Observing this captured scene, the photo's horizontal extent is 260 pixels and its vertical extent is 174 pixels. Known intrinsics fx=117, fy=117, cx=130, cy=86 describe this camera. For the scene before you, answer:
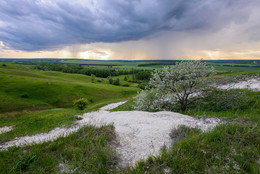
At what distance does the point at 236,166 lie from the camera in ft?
12.4

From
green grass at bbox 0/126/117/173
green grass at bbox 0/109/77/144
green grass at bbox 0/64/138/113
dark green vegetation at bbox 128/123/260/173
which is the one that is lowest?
green grass at bbox 0/64/138/113

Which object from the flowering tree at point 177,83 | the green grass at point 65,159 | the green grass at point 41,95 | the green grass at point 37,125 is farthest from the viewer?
the green grass at point 41,95

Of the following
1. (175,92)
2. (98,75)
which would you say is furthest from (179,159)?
(98,75)

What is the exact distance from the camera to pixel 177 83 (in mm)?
14477

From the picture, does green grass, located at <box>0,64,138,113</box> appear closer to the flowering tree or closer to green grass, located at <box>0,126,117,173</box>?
the flowering tree

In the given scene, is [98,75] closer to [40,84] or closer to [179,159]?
[40,84]

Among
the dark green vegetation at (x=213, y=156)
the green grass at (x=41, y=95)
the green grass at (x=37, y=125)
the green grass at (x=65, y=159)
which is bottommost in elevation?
the green grass at (x=41, y=95)

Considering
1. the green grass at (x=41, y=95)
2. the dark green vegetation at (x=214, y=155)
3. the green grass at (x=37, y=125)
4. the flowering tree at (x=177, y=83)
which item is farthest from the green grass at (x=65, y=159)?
the green grass at (x=41, y=95)

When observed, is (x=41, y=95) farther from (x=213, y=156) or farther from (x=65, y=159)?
(x=213, y=156)

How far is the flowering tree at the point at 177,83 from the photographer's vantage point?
14.1 meters

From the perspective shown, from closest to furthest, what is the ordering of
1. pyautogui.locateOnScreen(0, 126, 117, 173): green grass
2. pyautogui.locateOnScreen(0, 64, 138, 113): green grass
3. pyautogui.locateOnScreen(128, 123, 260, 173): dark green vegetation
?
pyautogui.locateOnScreen(128, 123, 260, 173): dark green vegetation < pyautogui.locateOnScreen(0, 126, 117, 173): green grass < pyautogui.locateOnScreen(0, 64, 138, 113): green grass

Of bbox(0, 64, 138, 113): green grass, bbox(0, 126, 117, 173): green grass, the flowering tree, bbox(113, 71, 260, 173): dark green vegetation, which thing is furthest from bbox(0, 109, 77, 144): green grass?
bbox(0, 64, 138, 113): green grass

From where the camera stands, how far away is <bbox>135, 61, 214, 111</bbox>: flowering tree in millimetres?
14094

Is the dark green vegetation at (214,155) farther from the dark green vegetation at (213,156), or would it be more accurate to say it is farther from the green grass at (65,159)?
the green grass at (65,159)
